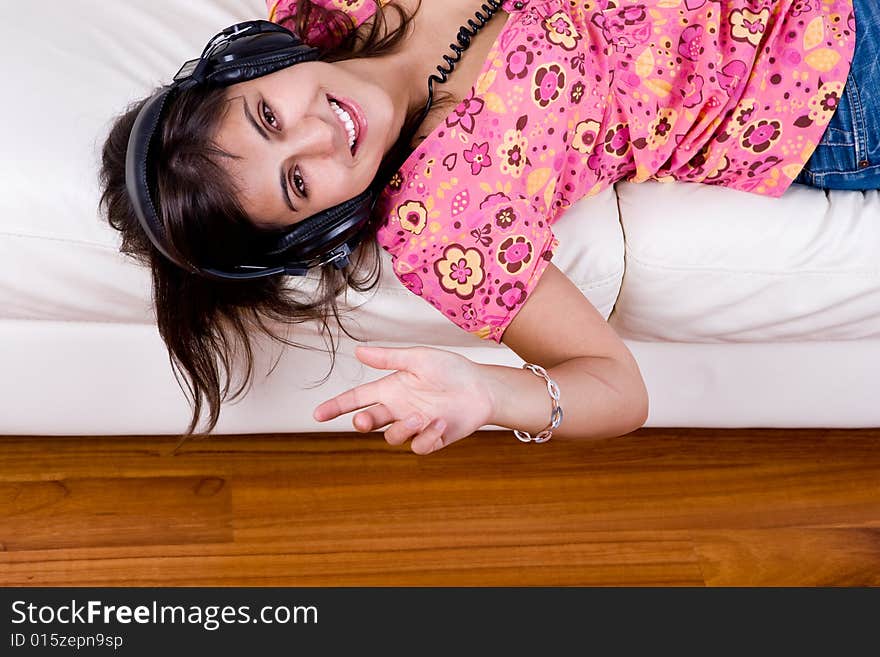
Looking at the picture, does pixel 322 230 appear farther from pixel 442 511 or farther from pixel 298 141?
pixel 442 511

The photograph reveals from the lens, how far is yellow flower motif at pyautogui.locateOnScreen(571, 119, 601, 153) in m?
1.19

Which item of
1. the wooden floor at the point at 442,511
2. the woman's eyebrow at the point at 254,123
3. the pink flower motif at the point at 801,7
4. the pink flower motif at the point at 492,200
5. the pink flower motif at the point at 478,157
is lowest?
the wooden floor at the point at 442,511

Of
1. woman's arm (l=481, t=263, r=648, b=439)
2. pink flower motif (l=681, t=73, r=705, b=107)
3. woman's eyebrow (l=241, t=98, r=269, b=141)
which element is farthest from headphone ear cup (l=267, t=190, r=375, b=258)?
pink flower motif (l=681, t=73, r=705, b=107)

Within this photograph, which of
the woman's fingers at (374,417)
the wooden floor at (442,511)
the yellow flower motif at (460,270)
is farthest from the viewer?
the wooden floor at (442,511)

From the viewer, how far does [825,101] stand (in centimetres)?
122

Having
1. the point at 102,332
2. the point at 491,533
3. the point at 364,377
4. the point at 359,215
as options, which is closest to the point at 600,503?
the point at 491,533

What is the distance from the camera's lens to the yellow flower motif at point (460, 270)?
109cm

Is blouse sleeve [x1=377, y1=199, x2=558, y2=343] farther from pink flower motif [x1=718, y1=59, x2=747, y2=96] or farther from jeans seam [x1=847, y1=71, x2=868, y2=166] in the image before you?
jeans seam [x1=847, y1=71, x2=868, y2=166]

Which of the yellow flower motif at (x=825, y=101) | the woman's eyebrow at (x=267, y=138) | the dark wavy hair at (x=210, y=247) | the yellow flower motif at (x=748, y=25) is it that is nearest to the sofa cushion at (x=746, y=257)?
the yellow flower motif at (x=825, y=101)

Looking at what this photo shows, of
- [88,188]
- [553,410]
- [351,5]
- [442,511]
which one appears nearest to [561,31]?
[351,5]

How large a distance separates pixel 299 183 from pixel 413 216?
16 cm

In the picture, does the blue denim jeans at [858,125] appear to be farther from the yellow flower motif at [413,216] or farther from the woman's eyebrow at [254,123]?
the woman's eyebrow at [254,123]

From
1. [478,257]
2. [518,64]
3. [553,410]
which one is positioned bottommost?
[553,410]

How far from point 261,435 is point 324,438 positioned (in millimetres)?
104
